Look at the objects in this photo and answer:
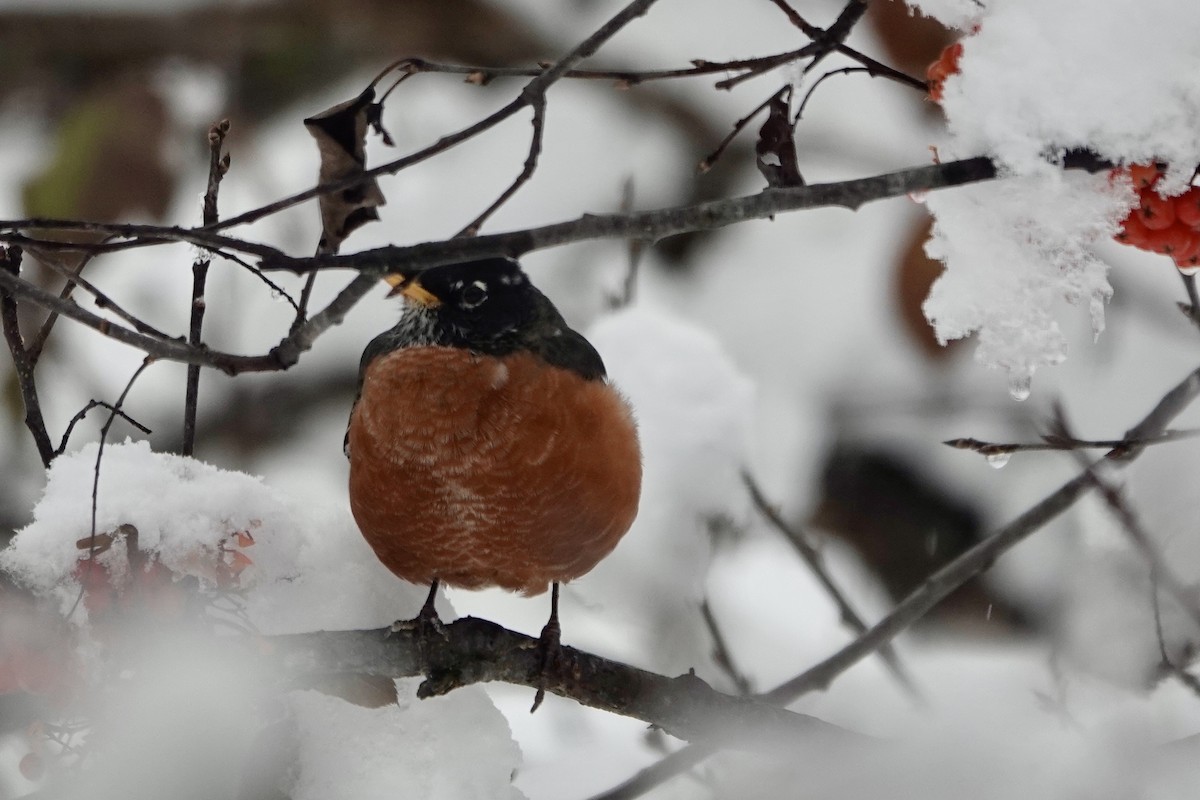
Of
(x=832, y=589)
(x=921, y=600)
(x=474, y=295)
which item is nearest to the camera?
(x=921, y=600)

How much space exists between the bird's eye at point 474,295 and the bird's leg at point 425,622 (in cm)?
53

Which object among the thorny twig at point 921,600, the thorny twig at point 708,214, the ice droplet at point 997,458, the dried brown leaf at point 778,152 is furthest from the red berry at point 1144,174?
the thorny twig at point 921,600

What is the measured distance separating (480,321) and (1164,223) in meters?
1.21

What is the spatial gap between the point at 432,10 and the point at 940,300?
4214mm

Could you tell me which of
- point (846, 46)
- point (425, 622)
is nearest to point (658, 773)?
point (425, 622)

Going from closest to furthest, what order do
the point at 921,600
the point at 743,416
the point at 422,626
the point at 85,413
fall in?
the point at 85,413 < the point at 422,626 < the point at 921,600 < the point at 743,416

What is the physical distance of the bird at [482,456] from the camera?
6.34ft

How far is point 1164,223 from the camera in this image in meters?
1.22

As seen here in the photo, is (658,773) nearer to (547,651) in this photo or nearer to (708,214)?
(547,651)

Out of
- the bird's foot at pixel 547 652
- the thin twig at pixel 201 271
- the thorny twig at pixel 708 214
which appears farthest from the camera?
the bird's foot at pixel 547 652

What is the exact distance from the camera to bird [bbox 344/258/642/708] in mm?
1932

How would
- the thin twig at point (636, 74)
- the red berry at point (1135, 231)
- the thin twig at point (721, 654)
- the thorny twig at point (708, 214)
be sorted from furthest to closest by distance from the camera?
the thin twig at point (721, 654) < the thin twig at point (636, 74) < the red berry at point (1135, 231) < the thorny twig at point (708, 214)

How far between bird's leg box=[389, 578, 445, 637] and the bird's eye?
53 centimetres

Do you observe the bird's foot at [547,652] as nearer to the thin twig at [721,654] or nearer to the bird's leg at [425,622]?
the bird's leg at [425,622]
